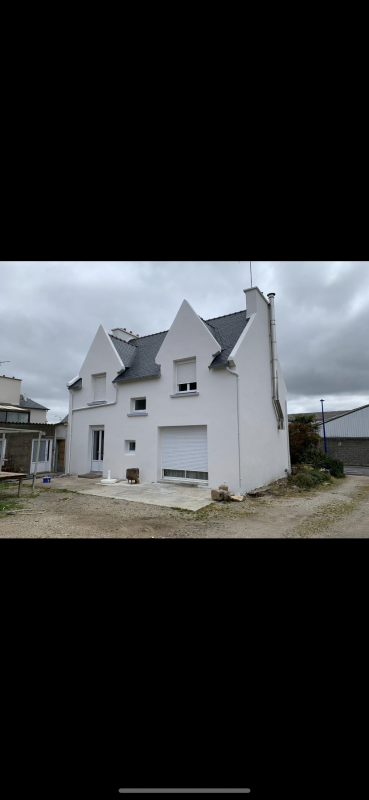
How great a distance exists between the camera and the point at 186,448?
8.48 meters

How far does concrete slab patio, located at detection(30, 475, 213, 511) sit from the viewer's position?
21.5ft

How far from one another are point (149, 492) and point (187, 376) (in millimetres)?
3093

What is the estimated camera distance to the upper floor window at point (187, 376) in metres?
8.57

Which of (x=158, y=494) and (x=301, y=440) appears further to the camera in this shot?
(x=301, y=440)

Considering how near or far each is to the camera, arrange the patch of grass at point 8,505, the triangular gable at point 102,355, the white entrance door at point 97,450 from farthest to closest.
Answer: the white entrance door at point 97,450 < the triangular gable at point 102,355 < the patch of grass at point 8,505

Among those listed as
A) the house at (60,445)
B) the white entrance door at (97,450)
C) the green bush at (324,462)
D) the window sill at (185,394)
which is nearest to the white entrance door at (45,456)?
the house at (60,445)

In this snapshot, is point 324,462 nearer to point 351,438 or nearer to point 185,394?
point 185,394

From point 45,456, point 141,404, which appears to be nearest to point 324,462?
point 141,404

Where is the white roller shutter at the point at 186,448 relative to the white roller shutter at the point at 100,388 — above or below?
below

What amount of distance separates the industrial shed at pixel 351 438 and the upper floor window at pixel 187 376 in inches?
521

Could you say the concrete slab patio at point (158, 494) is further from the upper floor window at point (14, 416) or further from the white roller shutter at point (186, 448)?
the upper floor window at point (14, 416)

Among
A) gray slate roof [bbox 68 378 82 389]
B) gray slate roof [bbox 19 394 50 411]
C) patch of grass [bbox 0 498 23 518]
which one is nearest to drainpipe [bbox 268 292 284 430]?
gray slate roof [bbox 68 378 82 389]
